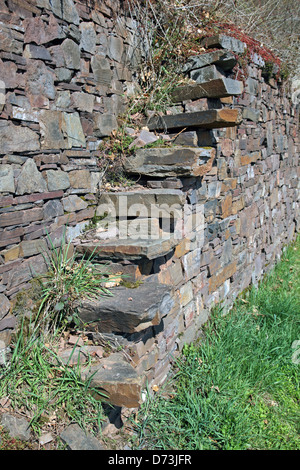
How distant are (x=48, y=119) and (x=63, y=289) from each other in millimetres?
1318

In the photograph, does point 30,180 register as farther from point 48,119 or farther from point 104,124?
point 104,124

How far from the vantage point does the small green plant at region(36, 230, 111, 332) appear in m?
2.79

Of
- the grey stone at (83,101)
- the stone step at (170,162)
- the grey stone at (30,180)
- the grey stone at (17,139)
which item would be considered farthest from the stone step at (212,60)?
the grey stone at (30,180)

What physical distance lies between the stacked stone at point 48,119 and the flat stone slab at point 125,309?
1.78 ft

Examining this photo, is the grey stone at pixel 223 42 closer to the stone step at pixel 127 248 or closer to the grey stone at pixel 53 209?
the stone step at pixel 127 248

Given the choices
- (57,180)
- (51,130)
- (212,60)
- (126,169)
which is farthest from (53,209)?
(212,60)

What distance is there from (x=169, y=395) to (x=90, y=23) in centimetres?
335

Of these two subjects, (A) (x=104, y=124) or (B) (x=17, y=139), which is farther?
(A) (x=104, y=124)

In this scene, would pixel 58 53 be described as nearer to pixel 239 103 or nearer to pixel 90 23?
pixel 90 23

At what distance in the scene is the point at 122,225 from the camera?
3365 millimetres

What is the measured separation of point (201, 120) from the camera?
352cm

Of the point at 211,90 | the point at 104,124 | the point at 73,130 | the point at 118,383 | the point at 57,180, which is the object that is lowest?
the point at 118,383

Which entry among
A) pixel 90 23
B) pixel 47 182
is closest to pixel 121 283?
pixel 47 182

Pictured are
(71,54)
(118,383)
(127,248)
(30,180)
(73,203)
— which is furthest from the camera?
(73,203)
